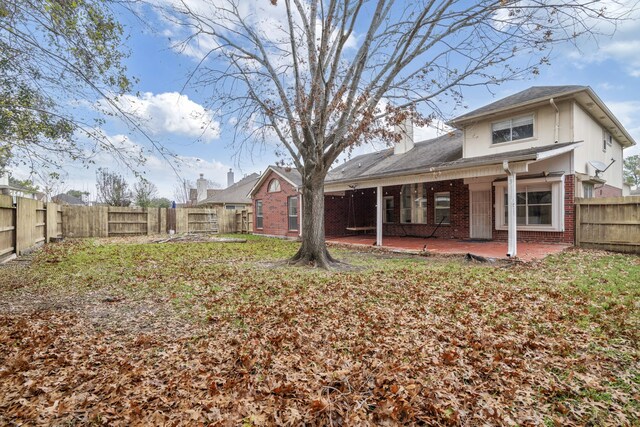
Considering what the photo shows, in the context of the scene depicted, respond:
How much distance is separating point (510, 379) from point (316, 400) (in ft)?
5.78

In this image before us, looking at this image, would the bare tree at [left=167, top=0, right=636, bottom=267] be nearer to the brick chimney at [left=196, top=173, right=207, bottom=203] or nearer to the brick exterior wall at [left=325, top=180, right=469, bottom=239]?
the brick exterior wall at [left=325, top=180, right=469, bottom=239]

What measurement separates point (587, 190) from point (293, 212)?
12700mm

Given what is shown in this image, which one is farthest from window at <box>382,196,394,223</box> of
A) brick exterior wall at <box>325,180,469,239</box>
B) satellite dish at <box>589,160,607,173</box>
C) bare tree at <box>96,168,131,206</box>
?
bare tree at <box>96,168,131,206</box>

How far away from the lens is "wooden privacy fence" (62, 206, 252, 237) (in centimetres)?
1748

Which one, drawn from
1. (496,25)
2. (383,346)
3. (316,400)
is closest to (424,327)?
(383,346)

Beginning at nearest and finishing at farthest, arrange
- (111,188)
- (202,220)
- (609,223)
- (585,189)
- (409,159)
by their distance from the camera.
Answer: (609,223), (585,189), (409,159), (202,220), (111,188)

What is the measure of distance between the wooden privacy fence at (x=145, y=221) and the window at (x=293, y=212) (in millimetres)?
5237

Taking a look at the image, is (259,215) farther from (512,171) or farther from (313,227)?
(512,171)

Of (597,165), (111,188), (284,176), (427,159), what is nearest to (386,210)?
(427,159)

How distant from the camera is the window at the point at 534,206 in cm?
1123

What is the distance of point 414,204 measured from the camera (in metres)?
15.8

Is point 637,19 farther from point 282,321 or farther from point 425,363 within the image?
point 282,321

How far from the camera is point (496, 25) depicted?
277 inches

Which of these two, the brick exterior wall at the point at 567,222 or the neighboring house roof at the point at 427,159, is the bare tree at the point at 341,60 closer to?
the neighboring house roof at the point at 427,159
